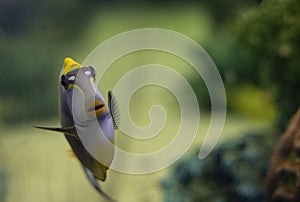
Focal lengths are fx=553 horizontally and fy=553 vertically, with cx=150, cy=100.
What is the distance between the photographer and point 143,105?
3.68ft

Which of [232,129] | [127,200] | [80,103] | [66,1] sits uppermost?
[66,1]

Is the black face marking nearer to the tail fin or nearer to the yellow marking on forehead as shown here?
the yellow marking on forehead

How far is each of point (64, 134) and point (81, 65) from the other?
0.37 ft

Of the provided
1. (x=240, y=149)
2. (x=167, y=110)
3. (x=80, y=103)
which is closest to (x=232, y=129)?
(x=240, y=149)

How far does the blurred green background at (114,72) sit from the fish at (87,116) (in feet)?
0.11

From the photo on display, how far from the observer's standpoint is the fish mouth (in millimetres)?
782

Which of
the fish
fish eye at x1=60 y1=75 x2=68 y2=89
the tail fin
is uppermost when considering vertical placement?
fish eye at x1=60 y1=75 x2=68 y2=89

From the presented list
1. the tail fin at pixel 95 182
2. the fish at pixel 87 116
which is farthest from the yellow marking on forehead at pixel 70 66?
the tail fin at pixel 95 182

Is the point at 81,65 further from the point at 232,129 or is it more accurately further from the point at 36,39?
the point at 232,129

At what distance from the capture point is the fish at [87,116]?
2.59ft

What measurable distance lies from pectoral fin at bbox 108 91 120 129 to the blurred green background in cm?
2

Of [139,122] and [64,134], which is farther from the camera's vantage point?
[139,122]

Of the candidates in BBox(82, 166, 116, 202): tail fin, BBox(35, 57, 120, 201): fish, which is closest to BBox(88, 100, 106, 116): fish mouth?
BBox(35, 57, 120, 201): fish

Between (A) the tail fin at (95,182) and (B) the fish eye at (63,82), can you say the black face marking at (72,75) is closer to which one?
(B) the fish eye at (63,82)
